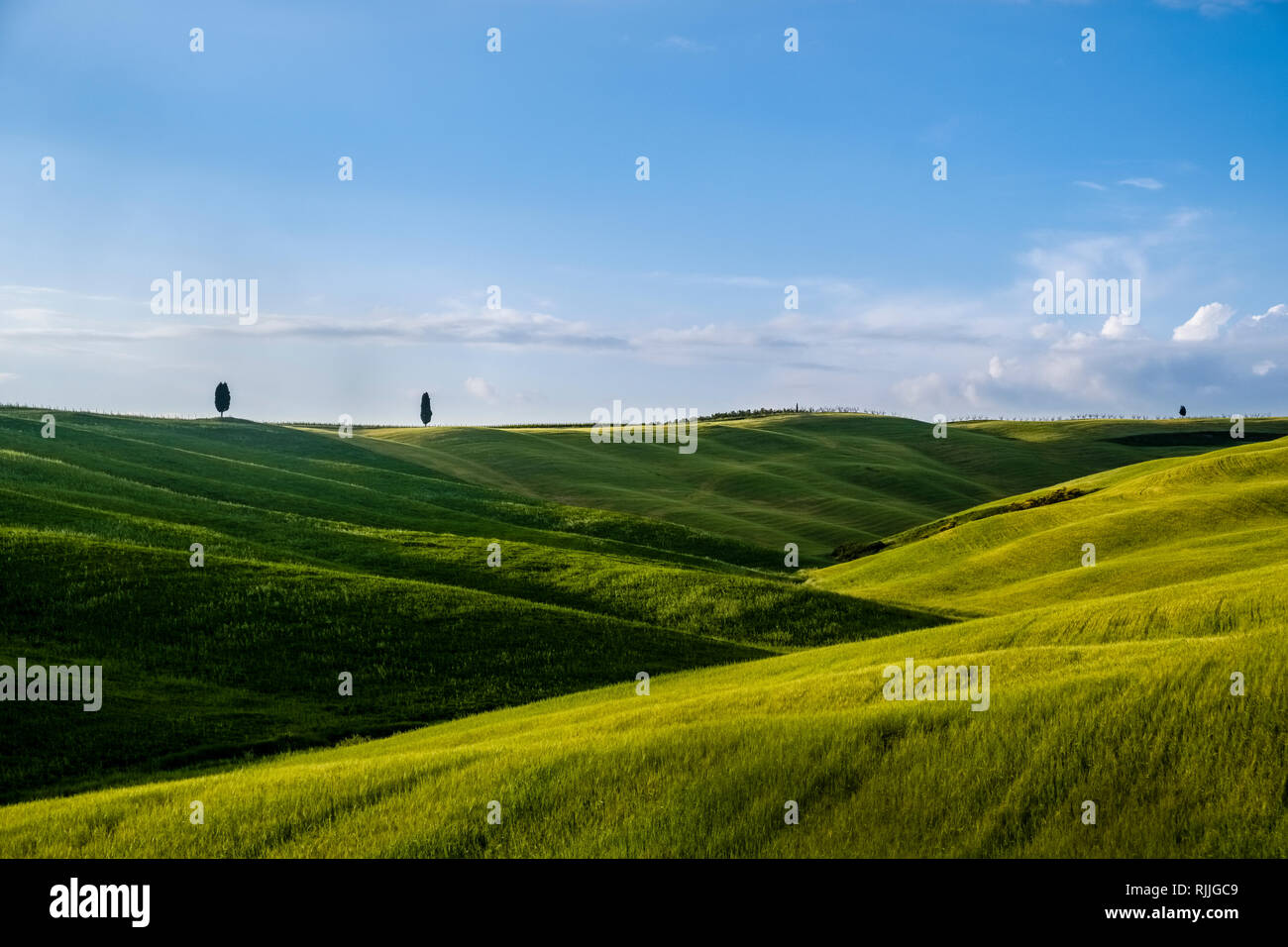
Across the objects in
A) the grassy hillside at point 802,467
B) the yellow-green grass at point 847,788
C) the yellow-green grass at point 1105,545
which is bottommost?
the yellow-green grass at point 847,788

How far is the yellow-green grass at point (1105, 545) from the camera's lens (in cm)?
4556

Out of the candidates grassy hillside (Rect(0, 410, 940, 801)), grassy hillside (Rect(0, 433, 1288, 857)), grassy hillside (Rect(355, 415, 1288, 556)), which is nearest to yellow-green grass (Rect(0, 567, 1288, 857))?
grassy hillside (Rect(0, 433, 1288, 857))

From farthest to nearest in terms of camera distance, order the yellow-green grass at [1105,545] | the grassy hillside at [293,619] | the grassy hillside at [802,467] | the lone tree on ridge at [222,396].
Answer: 1. the lone tree on ridge at [222,396]
2. the grassy hillside at [802,467]
3. the yellow-green grass at [1105,545]
4. the grassy hillside at [293,619]

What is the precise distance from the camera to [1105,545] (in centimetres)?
5494

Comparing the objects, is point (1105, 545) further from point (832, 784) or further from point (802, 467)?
point (802, 467)

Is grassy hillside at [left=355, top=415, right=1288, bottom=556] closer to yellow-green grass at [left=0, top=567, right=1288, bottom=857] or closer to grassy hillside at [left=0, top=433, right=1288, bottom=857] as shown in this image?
grassy hillside at [left=0, top=433, right=1288, bottom=857]

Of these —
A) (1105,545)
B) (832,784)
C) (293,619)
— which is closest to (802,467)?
(1105,545)

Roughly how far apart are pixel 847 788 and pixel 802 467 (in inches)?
4798

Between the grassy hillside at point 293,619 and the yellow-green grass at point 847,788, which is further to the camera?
the grassy hillside at point 293,619

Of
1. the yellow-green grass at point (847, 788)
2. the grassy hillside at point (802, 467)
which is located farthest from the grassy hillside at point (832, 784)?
the grassy hillside at point (802, 467)

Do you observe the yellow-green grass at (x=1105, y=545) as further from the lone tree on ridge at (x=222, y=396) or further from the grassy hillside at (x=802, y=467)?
the lone tree on ridge at (x=222, y=396)

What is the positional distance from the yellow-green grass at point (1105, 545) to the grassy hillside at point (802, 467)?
18.4 metres

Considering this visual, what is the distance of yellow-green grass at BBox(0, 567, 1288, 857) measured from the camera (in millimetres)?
9789
